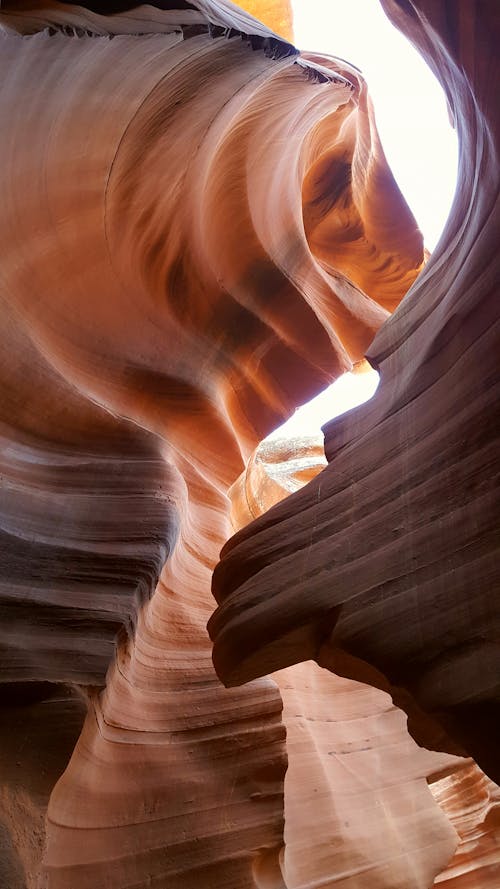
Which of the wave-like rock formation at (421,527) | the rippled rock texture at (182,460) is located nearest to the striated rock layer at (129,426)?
the rippled rock texture at (182,460)

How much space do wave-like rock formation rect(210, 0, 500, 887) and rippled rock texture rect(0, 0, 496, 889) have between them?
0.6 inches

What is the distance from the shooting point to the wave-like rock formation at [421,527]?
1.91 metres

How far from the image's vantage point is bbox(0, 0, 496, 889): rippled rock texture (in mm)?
2498

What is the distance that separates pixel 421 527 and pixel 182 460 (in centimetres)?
230

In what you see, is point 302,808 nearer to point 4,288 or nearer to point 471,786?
point 471,786

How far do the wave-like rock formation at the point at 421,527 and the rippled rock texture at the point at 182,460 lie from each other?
2 centimetres

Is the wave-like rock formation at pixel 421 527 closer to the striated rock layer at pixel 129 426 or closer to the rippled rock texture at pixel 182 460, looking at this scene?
the rippled rock texture at pixel 182 460

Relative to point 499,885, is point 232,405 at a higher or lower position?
higher

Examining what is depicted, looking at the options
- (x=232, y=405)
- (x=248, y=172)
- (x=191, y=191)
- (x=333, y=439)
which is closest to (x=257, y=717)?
(x=333, y=439)

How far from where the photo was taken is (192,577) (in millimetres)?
4227

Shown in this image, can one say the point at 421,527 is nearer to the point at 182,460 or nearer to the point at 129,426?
the point at 129,426

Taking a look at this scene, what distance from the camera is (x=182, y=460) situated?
4289 millimetres

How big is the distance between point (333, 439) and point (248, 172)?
2655mm

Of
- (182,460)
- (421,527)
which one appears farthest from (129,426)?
(421,527)
